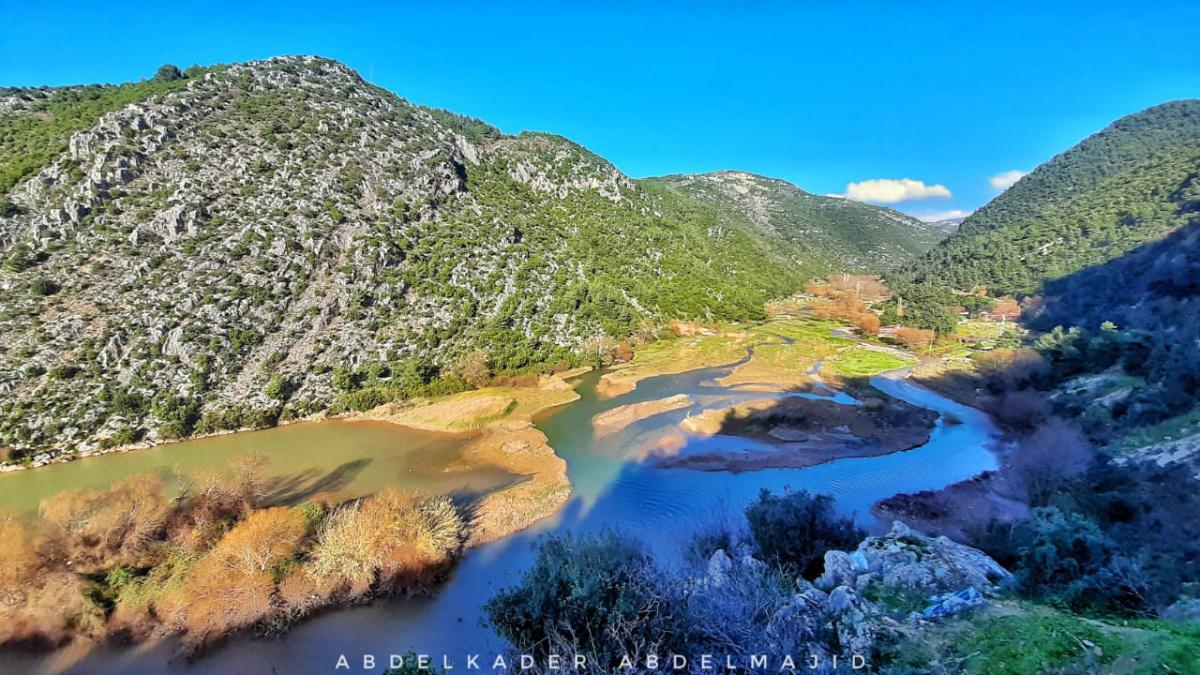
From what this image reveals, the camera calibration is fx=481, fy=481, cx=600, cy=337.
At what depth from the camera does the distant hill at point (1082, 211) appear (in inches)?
2761

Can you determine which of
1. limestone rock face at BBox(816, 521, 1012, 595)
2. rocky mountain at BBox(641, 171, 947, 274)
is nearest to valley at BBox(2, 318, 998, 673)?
limestone rock face at BBox(816, 521, 1012, 595)

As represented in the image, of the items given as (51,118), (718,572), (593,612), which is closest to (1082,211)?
(718,572)

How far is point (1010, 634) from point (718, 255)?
102 m

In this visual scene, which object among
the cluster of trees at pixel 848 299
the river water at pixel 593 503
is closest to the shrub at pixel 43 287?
the river water at pixel 593 503

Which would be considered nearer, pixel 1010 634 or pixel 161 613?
pixel 1010 634

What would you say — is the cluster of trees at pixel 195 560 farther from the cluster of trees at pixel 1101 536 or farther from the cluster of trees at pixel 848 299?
the cluster of trees at pixel 848 299

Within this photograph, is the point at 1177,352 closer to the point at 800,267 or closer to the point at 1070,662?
the point at 1070,662

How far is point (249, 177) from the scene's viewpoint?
5409 centimetres

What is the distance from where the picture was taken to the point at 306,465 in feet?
106

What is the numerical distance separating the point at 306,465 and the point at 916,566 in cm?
3442

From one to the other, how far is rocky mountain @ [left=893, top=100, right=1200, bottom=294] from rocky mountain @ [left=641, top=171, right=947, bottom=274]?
113ft

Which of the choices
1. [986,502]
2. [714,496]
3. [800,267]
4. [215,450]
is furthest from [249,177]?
[800,267]

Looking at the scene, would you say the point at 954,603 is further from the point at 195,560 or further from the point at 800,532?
the point at 195,560

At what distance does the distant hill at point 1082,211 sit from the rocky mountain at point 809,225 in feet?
114
